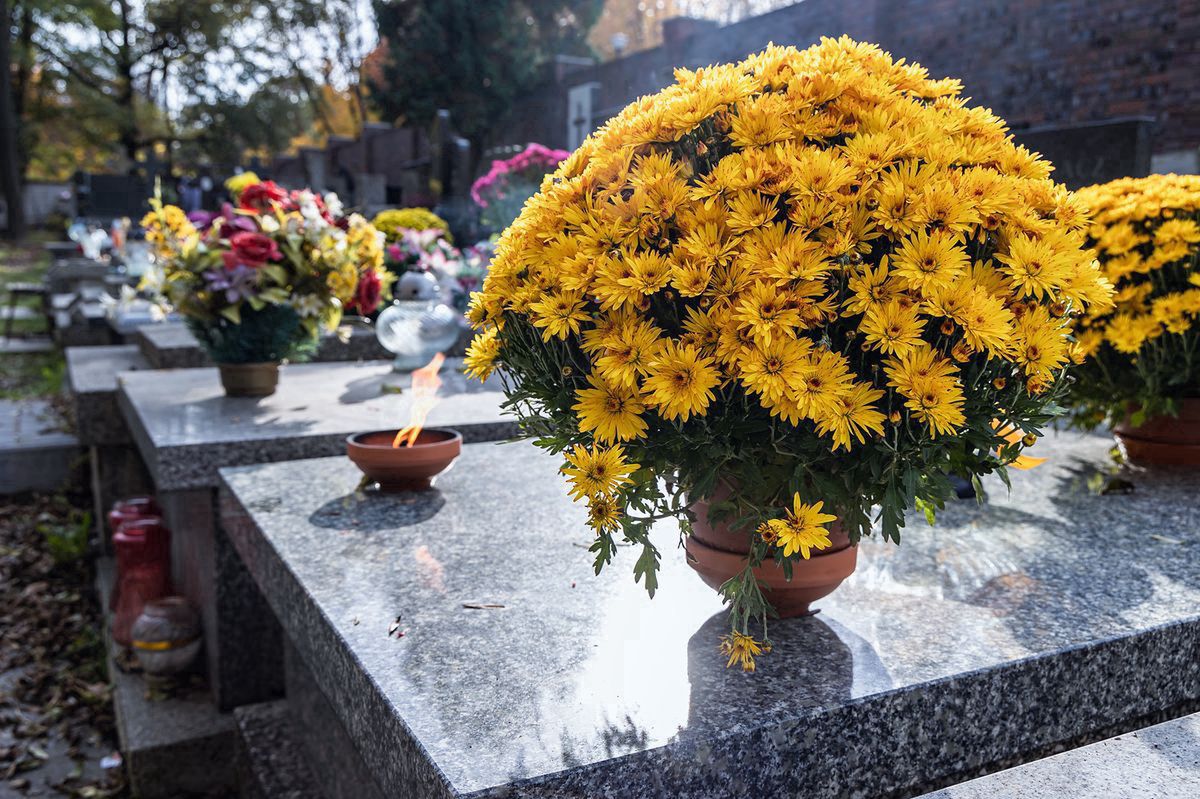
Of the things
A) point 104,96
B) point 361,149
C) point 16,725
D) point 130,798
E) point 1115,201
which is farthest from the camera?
point 104,96

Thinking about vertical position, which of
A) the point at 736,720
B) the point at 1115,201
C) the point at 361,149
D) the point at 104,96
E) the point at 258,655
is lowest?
the point at 258,655

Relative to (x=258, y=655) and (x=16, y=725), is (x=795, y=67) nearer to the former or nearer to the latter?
(x=258, y=655)

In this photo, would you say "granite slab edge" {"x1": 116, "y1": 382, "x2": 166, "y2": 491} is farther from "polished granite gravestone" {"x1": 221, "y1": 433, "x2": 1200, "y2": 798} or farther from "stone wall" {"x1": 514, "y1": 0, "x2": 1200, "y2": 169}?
"stone wall" {"x1": 514, "y1": 0, "x2": 1200, "y2": 169}

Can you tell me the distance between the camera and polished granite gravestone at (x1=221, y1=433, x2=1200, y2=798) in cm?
128

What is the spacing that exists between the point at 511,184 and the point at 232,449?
17.7 feet

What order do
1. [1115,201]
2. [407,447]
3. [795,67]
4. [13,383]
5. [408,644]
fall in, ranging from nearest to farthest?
[795,67], [408,644], [407,447], [1115,201], [13,383]

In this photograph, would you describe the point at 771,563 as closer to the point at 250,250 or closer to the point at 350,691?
the point at 350,691

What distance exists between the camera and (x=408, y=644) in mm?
1559

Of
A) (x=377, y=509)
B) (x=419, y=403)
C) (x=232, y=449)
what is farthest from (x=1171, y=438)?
(x=232, y=449)

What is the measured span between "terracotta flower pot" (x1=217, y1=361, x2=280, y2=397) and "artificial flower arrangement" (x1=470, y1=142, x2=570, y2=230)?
3703 millimetres

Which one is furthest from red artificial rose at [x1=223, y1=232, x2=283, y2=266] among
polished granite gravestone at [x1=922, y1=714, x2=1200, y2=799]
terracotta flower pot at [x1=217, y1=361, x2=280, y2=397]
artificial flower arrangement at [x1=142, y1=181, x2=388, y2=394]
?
polished granite gravestone at [x1=922, y1=714, x2=1200, y2=799]

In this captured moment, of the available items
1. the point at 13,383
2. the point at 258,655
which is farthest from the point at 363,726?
the point at 13,383

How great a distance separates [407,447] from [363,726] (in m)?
1.02

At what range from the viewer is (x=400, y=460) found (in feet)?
7.92
